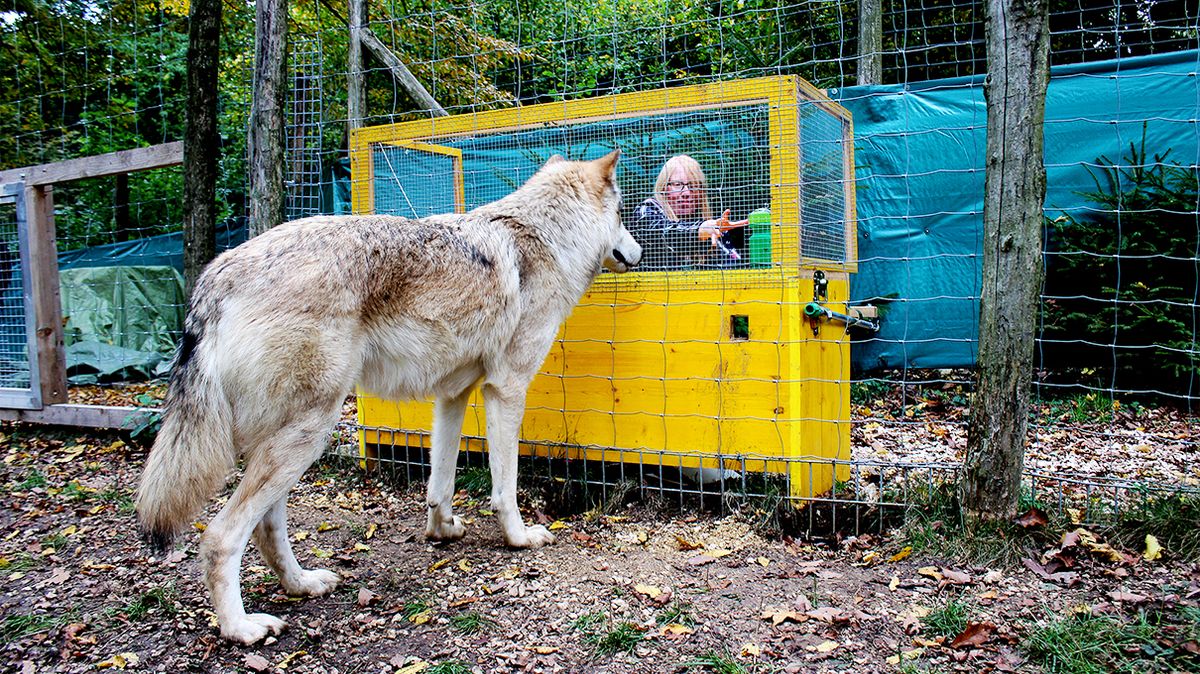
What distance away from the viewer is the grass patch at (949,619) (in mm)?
2627

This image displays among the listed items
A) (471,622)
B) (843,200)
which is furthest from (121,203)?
(471,622)

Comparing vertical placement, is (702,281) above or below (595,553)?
above

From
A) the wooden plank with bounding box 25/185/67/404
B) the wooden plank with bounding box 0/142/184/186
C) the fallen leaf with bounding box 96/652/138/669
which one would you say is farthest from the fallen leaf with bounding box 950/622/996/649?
the wooden plank with bounding box 25/185/67/404

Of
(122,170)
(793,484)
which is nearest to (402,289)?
(793,484)

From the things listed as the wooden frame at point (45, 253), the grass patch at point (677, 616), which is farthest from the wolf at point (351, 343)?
the wooden frame at point (45, 253)

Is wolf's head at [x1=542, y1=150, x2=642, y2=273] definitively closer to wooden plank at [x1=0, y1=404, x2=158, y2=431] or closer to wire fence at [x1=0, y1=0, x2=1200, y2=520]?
wire fence at [x1=0, y1=0, x2=1200, y2=520]

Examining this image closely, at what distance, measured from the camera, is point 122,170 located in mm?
5824

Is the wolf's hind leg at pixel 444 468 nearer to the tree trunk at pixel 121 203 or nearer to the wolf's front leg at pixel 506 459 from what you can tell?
the wolf's front leg at pixel 506 459

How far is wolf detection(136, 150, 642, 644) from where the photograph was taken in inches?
112

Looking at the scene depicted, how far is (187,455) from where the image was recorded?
110 inches

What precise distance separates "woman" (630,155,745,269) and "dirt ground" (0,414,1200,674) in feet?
4.47

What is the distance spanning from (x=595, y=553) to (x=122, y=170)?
15.9 ft

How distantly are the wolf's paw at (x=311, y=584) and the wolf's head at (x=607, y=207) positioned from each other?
202 centimetres

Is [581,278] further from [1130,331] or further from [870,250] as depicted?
[1130,331]
